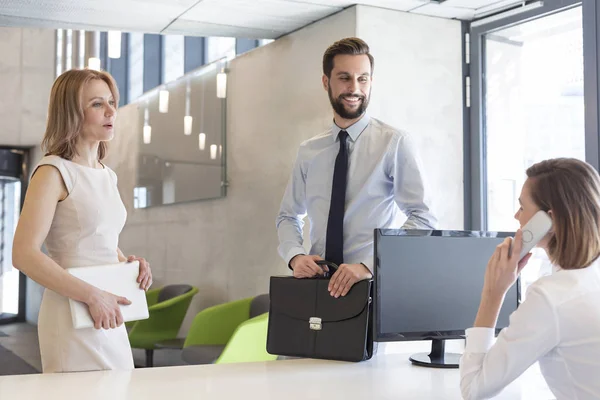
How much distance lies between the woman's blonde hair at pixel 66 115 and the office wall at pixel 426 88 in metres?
2.24

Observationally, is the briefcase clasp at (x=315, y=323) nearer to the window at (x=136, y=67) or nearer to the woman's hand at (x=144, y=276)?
the woman's hand at (x=144, y=276)

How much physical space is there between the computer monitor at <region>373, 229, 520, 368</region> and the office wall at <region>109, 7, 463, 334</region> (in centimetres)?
125

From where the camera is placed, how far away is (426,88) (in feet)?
14.9

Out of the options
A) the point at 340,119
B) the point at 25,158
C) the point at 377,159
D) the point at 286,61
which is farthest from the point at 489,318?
the point at 25,158

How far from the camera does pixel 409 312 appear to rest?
2428 millimetres

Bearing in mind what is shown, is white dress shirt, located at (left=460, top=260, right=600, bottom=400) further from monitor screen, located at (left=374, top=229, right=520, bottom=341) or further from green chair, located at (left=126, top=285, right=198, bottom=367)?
green chair, located at (left=126, top=285, right=198, bottom=367)

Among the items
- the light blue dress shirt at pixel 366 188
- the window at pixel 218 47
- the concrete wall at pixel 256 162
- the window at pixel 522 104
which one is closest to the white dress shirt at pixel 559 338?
the light blue dress shirt at pixel 366 188

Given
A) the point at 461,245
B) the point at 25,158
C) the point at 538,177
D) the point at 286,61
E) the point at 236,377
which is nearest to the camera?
the point at 538,177

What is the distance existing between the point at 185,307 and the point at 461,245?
4.40m

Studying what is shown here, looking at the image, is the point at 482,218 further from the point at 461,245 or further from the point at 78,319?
the point at 78,319

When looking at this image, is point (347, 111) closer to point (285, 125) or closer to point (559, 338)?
point (559, 338)

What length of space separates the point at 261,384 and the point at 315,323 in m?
0.46

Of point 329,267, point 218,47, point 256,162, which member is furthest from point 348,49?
point 218,47

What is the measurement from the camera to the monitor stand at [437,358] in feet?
7.91
